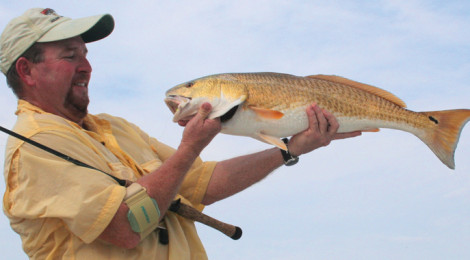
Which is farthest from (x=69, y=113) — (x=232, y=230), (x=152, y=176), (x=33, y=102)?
(x=232, y=230)

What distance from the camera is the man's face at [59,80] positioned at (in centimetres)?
379

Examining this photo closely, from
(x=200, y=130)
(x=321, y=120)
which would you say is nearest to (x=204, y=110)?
(x=200, y=130)

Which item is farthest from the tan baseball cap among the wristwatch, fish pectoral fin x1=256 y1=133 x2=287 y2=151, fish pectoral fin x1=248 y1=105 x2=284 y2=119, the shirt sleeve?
the wristwatch

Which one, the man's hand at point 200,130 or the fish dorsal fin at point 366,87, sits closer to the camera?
the man's hand at point 200,130

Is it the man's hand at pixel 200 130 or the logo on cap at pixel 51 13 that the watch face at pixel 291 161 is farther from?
the logo on cap at pixel 51 13

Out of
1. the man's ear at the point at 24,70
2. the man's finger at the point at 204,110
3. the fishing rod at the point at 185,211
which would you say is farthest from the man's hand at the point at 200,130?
the man's ear at the point at 24,70

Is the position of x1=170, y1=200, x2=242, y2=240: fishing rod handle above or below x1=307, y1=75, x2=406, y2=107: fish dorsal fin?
below

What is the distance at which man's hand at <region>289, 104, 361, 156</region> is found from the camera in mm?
3906

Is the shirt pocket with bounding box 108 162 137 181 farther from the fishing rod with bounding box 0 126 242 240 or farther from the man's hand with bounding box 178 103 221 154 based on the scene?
the man's hand with bounding box 178 103 221 154

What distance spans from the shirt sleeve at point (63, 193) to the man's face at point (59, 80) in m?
0.73

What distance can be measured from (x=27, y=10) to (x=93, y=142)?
1.30m

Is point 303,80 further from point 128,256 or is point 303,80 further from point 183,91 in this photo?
point 128,256

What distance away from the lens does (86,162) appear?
333 centimetres

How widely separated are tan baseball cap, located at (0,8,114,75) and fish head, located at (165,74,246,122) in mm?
A: 859
